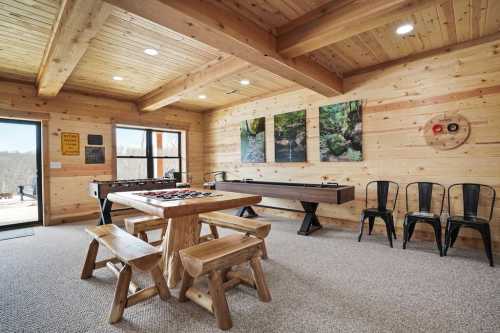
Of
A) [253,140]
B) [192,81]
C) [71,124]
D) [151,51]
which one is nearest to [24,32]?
[151,51]

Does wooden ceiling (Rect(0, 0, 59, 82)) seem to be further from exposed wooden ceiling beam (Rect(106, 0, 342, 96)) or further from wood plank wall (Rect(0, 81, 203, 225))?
exposed wooden ceiling beam (Rect(106, 0, 342, 96))

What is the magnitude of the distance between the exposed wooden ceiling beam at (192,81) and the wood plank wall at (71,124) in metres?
0.74

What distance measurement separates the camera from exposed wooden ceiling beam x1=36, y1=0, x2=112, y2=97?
2.15m

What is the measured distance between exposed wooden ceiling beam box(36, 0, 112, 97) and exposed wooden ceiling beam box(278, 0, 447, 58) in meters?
1.81

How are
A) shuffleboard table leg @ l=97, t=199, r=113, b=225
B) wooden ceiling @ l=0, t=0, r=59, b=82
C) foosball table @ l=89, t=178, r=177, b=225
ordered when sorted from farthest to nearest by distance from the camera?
shuffleboard table leg @ l=97, t=199, r=113, b=225 → foosball table @ l=89, t=178, r=177, b=225 → wooden ceiling @ l=0, t=0, r=59, b=82

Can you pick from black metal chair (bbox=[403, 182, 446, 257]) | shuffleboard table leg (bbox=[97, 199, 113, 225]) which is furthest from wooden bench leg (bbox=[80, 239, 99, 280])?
black metal chair (bbox=[403, 182, 446, 257])

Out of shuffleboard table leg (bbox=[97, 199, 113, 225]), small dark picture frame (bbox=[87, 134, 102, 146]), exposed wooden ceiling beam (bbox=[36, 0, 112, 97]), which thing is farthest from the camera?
small dark picture frame (bbox=[87, 134, 102, 146])

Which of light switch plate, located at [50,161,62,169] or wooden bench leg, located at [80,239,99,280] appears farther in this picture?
light switch plate, located at [50,161,62,169]

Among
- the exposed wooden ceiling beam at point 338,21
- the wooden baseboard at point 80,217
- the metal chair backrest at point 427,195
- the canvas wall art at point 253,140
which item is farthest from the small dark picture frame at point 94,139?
the metal chair backrest at point 427,195

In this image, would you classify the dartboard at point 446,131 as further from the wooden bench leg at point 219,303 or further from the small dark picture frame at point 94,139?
the small dark picture frame at point 94,139

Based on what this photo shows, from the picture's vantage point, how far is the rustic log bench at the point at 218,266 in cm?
172

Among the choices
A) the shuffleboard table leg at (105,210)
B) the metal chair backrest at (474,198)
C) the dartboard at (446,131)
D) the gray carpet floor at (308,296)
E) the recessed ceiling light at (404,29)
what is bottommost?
the gray carpet floor at (308,296)

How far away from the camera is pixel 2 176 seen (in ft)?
14.7

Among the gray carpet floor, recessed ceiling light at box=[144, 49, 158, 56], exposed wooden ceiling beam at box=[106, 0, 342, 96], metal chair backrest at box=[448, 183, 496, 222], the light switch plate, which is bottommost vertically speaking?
the gray carpet floor
